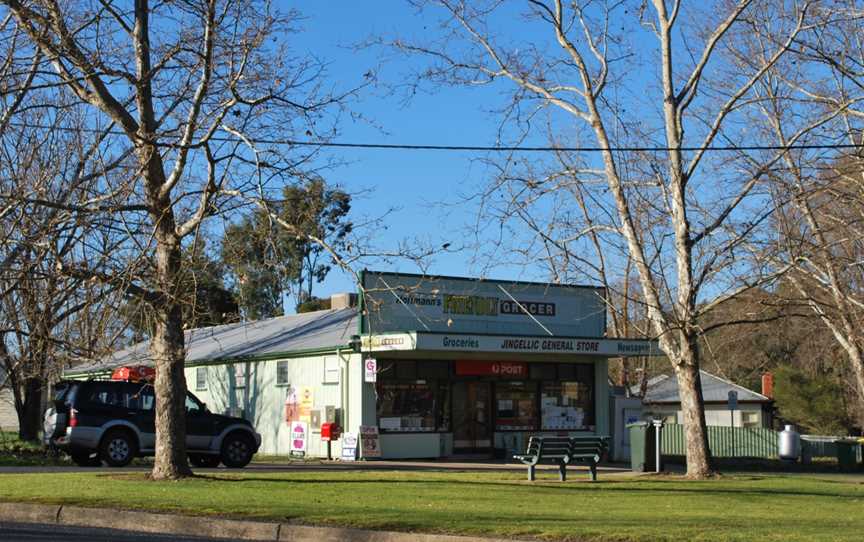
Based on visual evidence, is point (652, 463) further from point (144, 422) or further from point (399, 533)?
point (399, 533)

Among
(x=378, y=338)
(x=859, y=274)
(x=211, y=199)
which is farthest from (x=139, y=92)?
(x=859, y=274)

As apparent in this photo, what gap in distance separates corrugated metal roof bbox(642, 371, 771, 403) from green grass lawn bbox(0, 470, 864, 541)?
27738 millimetres

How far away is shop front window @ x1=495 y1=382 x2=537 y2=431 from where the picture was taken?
31438 millimetres

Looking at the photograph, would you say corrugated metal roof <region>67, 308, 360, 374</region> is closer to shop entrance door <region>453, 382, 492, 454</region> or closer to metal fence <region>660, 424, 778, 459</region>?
shop entrance door <region>453, 382, 492, 454</region>

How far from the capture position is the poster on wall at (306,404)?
3041cm

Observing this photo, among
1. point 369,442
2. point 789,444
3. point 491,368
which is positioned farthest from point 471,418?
point 789,444

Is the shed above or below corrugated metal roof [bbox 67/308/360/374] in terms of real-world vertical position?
below

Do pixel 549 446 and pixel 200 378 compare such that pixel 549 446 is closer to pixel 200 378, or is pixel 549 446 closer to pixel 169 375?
pixel 169 375

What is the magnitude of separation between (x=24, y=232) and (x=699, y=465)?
1322 centimetres

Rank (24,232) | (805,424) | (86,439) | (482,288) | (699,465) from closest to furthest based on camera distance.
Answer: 1. (24,232)
2. (699,465)
3. (86,439)
4. (482,288)
5. (805,424)

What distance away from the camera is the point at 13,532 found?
487 inches

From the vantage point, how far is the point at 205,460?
2575 centimetres

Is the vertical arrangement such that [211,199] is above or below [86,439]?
above

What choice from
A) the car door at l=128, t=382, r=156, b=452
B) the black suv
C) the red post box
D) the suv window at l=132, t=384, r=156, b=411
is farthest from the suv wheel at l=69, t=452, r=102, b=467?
the red post box
